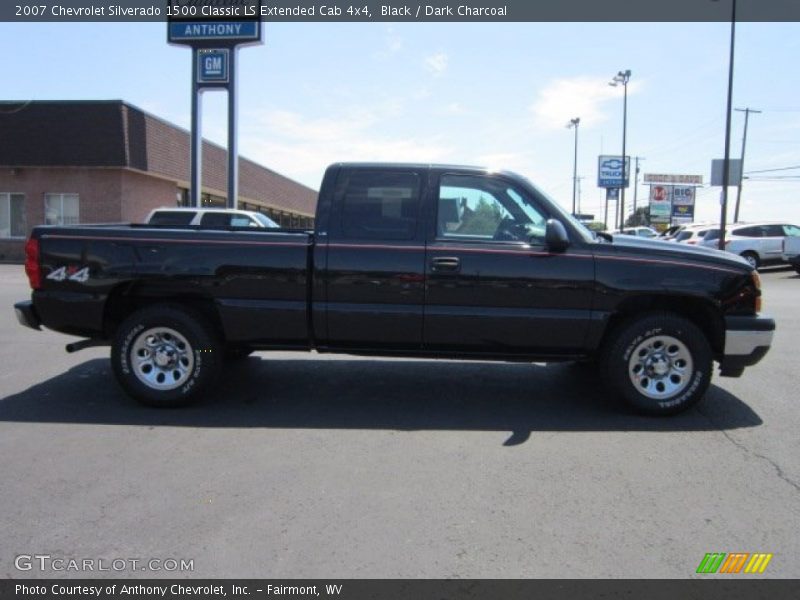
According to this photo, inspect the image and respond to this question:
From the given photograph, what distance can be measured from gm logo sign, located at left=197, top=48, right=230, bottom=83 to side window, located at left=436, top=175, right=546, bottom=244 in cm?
2103

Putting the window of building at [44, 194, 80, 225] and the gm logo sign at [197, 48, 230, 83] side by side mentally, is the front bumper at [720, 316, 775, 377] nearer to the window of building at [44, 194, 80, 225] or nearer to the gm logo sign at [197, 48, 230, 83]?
the gm logo sign at [197, 48, 230, 83]

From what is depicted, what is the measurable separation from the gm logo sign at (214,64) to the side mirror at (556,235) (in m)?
21.7

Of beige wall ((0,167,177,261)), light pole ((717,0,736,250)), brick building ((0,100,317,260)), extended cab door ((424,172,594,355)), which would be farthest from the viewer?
beige wall ((0,167,177,261))

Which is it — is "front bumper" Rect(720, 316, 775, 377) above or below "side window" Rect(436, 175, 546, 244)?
below

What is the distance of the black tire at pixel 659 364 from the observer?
5.30 metres

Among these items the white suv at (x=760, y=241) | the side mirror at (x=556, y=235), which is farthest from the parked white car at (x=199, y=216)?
the white suv at (x=760, y=241)

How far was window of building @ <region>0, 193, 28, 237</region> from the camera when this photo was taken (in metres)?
27.0

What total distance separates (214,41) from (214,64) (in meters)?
0.81

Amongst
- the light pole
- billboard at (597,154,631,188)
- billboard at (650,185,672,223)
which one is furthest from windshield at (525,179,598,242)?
billboard at (650,185,672,223)

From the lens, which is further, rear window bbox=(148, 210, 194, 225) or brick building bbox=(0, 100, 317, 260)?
brick building bbox=(0, 100, 317, 260)

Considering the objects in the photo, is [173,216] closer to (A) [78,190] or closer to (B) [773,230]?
(A) [78,190]

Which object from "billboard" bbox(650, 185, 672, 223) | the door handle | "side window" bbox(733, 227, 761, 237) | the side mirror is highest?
"billboard" bbox(650, 185, 672, 223)

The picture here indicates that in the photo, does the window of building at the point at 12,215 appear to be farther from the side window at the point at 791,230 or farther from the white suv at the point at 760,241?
the side window at the point at 791,230

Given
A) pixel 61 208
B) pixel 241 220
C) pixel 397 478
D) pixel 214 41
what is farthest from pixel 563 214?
pixel 61 208
